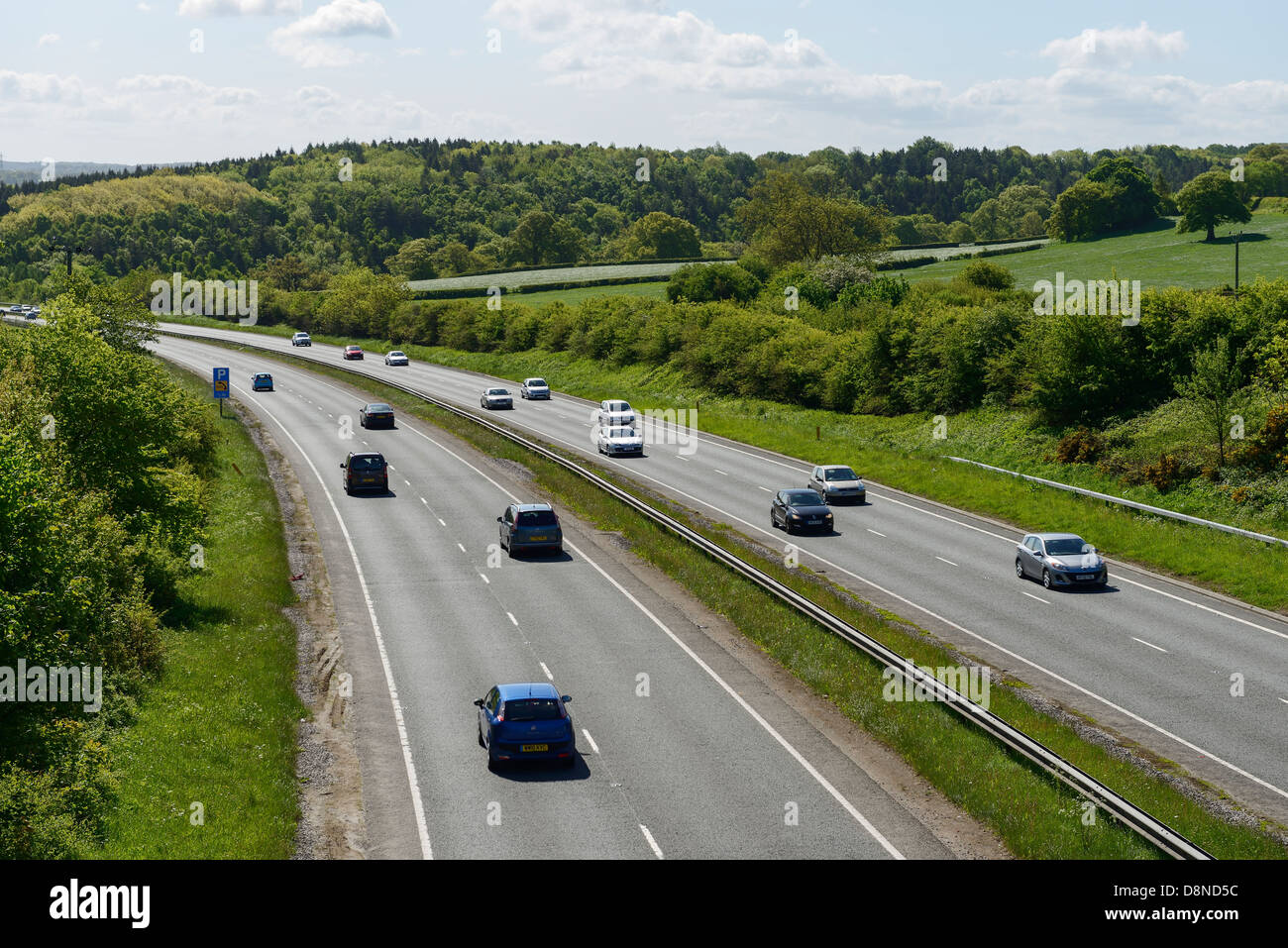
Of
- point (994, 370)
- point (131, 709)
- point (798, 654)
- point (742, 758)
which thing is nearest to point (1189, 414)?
point (994, 370)

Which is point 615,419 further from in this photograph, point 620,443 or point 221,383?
point 221,383

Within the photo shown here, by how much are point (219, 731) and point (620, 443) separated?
39.0 metres

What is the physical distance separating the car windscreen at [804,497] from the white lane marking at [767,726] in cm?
911

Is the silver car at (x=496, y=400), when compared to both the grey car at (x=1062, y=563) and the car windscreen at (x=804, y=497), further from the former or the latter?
the grey car at (x=1062, y=563)

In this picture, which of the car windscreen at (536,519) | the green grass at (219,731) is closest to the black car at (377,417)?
the green grass at (219,731)

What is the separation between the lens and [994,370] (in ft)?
207

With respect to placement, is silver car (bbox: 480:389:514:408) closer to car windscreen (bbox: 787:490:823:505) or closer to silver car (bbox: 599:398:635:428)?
silver car (bbox: 599:398:635:428)

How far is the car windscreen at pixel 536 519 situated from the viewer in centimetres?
3925

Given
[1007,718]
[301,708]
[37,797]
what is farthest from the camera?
[301,708]

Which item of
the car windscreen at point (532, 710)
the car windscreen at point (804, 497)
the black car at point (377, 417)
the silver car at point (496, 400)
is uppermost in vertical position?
the silver car at point (496, 400)

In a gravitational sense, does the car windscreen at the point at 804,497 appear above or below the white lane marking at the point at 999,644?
above

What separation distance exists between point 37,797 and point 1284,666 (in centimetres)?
2576

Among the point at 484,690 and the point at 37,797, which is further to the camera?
the point at 484,690
